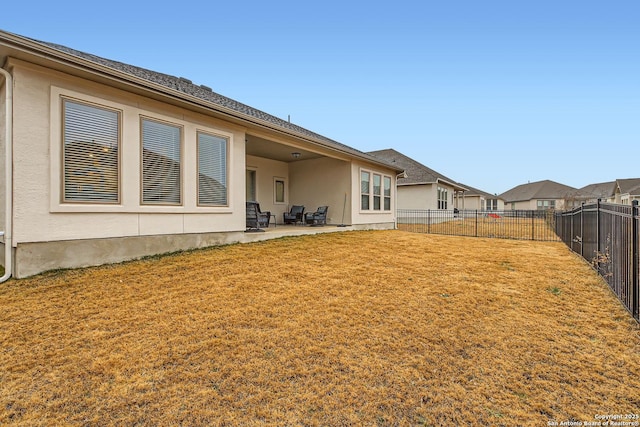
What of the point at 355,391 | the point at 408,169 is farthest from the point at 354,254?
the point at 408,169

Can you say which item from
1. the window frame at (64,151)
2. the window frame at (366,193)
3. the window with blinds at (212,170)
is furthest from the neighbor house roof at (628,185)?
the window frame at (64,151)

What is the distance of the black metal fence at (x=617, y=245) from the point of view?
3359mm

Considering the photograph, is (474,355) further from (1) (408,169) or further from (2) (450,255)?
(1) (408,169)

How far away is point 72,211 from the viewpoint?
5.02m

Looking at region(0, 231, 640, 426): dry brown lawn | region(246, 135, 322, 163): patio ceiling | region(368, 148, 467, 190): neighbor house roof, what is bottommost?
region(0, 231, 640, 426): dry brown lawn

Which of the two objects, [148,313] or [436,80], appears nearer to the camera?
[148,313]

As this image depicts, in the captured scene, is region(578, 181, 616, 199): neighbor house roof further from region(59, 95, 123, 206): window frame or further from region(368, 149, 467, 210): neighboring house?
region(59, 95, 123, 206): window frame

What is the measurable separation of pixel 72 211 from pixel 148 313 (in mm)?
2956

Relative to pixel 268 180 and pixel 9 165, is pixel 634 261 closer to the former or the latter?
pixel 9 165

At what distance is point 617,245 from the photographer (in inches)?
A: 159

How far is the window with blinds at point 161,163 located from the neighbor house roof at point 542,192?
5159 centimetres

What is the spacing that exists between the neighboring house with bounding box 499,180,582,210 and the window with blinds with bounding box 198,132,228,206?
1881 inches

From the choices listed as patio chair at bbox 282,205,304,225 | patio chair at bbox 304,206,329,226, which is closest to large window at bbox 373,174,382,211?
patio chair at bbox 304,206,329,226

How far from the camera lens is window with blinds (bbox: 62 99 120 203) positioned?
16.5 feet
